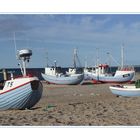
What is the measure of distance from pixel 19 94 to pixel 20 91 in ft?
0.26

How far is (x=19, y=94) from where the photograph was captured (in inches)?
373

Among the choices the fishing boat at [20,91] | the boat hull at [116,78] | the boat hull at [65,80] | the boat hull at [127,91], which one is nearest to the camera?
the fishing boat at [20,91]

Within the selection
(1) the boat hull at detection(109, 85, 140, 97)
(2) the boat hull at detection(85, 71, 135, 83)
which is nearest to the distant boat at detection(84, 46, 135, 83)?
(2) the boat hull at detection(85, 71, 135, 83)

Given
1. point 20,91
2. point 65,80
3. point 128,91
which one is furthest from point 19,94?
point 65,80

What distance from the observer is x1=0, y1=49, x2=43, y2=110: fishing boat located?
9.39 m

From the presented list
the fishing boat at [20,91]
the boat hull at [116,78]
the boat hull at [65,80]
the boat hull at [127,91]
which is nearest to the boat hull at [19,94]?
the fishing boat at [20,91]

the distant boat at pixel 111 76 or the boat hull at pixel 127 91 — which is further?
the distant boat at pixel 111 76

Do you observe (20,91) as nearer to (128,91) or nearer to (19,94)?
(19,94)

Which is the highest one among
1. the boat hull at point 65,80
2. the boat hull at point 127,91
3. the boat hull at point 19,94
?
the boat hull at point 19,94

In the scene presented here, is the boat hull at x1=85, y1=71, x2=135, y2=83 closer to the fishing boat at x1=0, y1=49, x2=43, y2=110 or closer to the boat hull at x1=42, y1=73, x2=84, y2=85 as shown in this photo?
the boat hull at x1=42, y1=73, x2=84, y2=85

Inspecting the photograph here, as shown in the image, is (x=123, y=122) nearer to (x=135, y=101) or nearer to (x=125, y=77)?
(x=135, y=101)

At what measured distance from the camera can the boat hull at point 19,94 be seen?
942cm

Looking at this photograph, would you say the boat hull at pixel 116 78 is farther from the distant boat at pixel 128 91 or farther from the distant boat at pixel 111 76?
the distant boat at pixel 128 91
